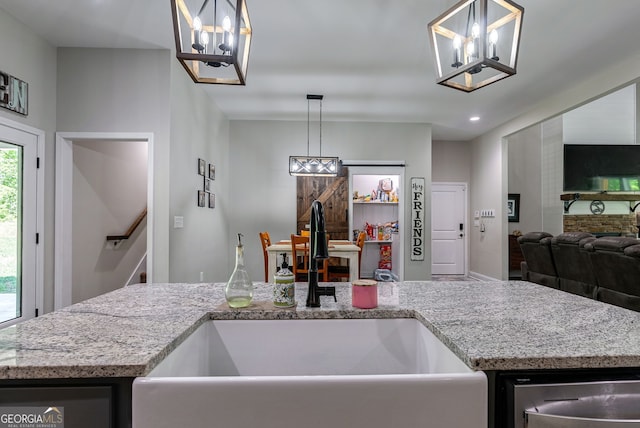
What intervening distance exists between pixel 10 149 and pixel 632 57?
5742 millimetres

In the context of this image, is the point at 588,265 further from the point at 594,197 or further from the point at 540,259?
the point at 594,197

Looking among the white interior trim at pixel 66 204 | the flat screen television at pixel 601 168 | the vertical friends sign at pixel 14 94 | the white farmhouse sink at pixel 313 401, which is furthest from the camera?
the flat screen television at pixel 601 168

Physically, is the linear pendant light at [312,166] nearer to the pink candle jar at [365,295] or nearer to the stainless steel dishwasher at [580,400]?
the pink candle jar at [365,295]

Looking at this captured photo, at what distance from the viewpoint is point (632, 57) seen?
11.3ft

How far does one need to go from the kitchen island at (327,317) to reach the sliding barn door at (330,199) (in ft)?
14.1

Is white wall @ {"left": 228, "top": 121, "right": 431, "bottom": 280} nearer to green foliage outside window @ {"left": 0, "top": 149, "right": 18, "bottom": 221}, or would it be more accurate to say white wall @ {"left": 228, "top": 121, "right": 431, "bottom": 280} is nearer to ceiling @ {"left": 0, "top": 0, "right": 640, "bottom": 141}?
ceiling @ {"left": 0, "top": 0, "right": 640, "bottom": 141}

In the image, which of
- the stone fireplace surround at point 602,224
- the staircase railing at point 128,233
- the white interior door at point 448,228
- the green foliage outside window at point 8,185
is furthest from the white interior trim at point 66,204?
the stone fireplace surround at point 602,224

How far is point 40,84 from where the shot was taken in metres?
3.13

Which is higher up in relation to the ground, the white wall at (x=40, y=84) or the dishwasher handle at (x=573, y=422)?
the white wall at (x=40, y=84)

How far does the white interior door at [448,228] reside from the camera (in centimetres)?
713

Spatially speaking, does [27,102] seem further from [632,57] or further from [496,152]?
[496,152]

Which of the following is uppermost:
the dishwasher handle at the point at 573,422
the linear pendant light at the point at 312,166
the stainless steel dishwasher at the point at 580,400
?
the linear pendant light at the point at 312,166

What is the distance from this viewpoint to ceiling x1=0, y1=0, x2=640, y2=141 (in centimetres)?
271

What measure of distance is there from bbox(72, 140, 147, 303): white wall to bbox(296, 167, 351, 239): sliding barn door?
7.71 ft
